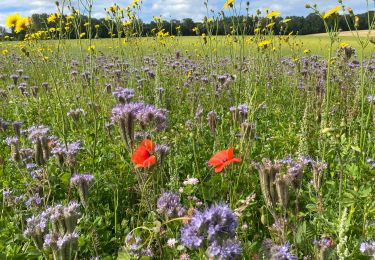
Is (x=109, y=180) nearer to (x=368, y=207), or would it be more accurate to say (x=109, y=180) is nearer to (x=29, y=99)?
(x=368, y=207)

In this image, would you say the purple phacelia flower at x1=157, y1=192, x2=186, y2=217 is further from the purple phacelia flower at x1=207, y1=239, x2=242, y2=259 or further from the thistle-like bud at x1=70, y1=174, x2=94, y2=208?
the purple phacelia flower at x1=207, y1=239, x2=242, y2=259

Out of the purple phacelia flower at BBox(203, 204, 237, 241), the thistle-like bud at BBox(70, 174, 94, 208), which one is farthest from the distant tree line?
the purple phacelia flower at BBox(203, 204, 237, 241)

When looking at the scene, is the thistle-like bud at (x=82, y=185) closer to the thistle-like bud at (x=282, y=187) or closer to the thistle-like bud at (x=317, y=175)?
the thistle-like bud at (x=282, y=187)

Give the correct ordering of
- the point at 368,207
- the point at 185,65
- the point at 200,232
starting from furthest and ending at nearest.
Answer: the point at 185,65
the point at 368,207
the point at 200,232

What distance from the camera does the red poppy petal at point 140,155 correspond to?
2.30 meters

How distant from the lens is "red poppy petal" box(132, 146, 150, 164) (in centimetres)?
230

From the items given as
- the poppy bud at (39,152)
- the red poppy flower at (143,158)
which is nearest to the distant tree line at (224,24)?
the poppy bud at (39,152)

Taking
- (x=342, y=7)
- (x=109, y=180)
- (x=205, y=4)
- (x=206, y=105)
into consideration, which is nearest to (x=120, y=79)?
(x=206, y=105)

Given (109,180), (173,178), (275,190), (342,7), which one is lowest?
(109,180)

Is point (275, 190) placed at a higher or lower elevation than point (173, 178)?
higher

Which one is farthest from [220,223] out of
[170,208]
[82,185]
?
[82,185]

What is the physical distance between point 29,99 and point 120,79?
188cm

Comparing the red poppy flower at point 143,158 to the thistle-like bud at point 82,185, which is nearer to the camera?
the red poppy flower at point 143,158

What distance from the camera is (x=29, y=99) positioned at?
7.37 metres
